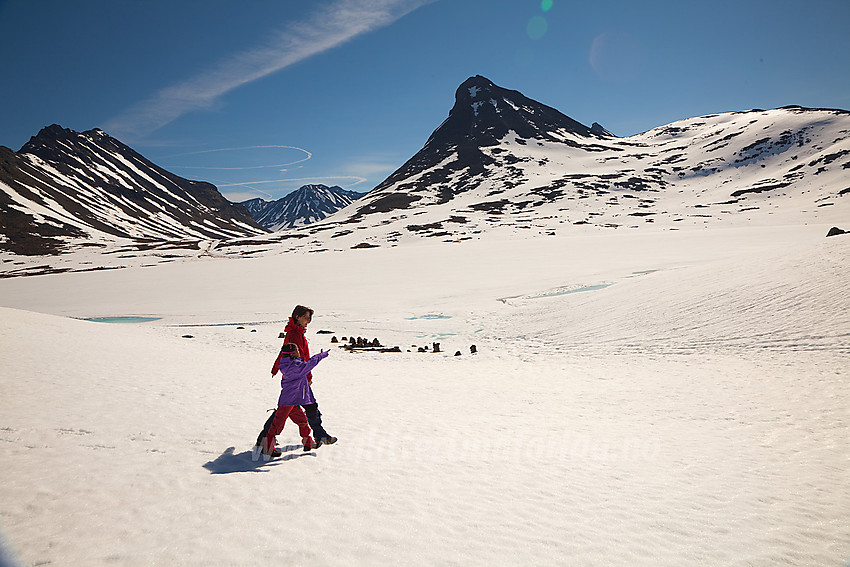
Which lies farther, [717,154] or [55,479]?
[717,154]

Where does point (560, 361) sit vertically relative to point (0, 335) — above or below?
below

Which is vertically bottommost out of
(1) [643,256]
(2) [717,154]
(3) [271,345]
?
(3) [271,345]

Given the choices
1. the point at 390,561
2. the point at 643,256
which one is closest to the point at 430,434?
the point at 390,561

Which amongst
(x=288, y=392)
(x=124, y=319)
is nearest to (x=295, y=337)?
(x=288, y=392)

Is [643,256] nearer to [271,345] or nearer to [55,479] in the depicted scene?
[271,345]

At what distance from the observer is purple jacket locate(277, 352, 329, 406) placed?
725 centimetres

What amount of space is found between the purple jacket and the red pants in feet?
0.51

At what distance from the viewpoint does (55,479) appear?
5.71 metres

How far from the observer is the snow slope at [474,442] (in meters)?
4.78

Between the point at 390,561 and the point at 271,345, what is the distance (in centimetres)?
1859

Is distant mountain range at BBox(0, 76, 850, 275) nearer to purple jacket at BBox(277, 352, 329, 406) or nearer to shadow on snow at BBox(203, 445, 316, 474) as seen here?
purple jacket at BBox(277, 352, 329, 406)

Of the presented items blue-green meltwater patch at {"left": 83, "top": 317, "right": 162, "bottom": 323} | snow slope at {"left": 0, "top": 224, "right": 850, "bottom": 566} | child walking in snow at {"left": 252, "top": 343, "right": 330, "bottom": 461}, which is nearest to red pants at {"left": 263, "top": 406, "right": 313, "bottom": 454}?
child walking in snow at {"left": 252, "top": 343, "right": 330, "bottom": 461}

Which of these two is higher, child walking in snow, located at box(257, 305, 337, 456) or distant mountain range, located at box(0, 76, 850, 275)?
distant mountain range, located at box(0, 76, 850, 275)

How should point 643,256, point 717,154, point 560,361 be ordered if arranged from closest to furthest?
point 560,361, point 643,256, point 717,154
